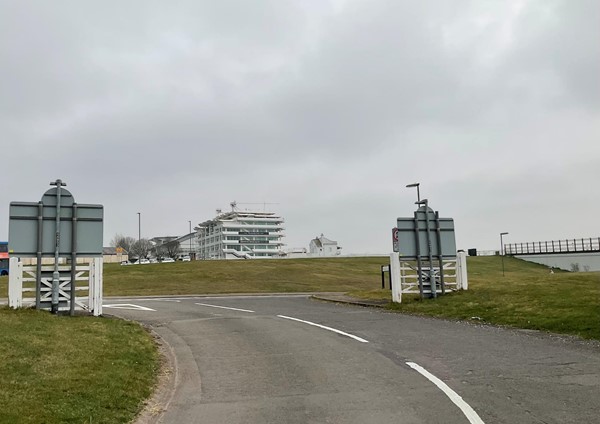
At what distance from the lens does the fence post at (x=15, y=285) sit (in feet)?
47.8

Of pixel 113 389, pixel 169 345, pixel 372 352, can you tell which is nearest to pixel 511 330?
pixel 372 352

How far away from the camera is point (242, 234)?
147 meters

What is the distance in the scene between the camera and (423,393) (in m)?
7.15

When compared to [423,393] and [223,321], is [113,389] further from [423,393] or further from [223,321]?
[223,321]

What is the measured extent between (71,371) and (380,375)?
15.0 ft

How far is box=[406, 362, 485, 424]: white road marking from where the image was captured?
6.02 m

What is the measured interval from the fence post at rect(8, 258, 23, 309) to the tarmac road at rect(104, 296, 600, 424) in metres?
4.00

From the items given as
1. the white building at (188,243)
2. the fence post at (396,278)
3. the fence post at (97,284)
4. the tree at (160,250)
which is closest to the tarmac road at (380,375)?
the fence post at (97,284)

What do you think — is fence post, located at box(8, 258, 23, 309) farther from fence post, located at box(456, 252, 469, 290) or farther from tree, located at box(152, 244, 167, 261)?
tree, located at box(152, 244, 167, 261)

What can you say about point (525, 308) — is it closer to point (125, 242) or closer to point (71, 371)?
point (71, 371)

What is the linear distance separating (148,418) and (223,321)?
993 centimetres

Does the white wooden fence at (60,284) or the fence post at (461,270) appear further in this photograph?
the fence post at (461,270)

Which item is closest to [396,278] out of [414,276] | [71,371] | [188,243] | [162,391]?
[414,276]

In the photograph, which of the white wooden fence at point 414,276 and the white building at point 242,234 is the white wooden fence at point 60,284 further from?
the white building at point 242,234
